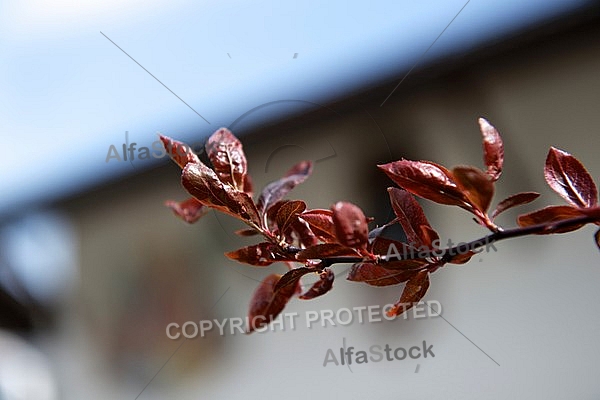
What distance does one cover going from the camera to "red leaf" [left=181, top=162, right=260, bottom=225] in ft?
0.81

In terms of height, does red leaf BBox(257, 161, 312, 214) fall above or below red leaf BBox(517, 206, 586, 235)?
above

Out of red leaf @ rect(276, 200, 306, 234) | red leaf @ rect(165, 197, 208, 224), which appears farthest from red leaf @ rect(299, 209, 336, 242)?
red leaf @ rect(165, 197, 208, 224)

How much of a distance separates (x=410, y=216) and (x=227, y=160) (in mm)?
92

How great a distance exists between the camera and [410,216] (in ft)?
0.84

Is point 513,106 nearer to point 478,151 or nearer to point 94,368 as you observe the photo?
point 478,151

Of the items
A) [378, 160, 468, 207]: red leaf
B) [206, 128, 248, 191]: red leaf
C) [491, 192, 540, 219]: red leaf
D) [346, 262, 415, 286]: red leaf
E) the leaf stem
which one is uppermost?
[206, 128, 248, 191]: red leaf

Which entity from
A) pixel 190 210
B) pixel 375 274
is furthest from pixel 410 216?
pixel 190 210

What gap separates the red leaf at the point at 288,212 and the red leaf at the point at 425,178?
1.8 inches

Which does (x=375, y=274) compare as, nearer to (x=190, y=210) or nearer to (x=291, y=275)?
(x=291, y=275)

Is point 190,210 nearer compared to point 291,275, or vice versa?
point 291,275

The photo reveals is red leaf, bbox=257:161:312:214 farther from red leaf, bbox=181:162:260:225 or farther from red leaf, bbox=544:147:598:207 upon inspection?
red leaf, bbox=544:147:598:207

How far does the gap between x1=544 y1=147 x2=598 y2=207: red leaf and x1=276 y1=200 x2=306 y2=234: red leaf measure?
10 cm

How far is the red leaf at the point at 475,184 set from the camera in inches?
8.0

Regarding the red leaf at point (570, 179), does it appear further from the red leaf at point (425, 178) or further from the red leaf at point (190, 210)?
the red leaf at point (190, 210)
